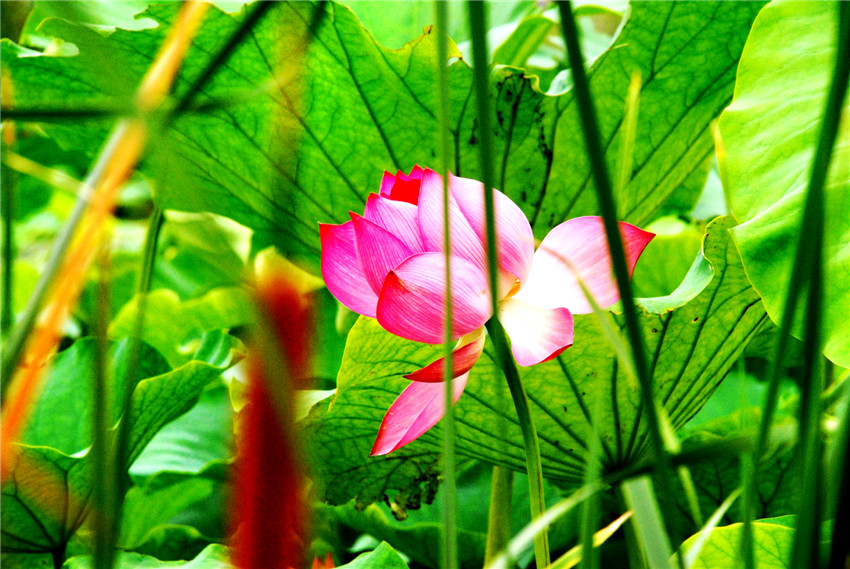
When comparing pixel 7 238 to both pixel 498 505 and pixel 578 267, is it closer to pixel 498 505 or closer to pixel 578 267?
pixel 578 267

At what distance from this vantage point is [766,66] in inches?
16.4

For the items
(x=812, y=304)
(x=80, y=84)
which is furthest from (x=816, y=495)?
(x=80, y=84)

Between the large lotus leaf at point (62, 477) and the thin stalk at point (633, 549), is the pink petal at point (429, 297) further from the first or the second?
the large lotus leaf at point (62, 477)

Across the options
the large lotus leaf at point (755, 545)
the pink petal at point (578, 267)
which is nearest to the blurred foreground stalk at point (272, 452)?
the pink petal at point (578, 267)

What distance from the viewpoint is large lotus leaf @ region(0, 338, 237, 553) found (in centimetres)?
47

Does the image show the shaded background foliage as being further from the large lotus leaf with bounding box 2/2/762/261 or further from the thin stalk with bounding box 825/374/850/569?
the thin stalk with bounding box 825/374/850/569

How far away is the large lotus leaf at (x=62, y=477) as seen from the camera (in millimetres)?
471

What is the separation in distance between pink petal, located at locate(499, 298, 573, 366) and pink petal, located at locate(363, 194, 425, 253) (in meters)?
0.04

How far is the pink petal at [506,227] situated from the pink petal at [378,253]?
0.03 m

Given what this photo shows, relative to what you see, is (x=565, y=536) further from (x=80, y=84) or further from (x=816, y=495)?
(x=80, y=84)

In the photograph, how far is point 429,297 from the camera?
0.26m

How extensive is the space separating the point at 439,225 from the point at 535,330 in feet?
0.18

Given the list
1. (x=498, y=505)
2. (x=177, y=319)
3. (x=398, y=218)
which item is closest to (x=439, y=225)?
(x=398, y=218)

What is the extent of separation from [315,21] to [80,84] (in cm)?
43
